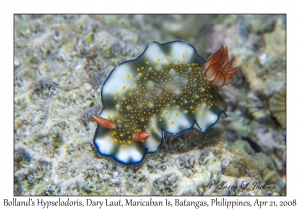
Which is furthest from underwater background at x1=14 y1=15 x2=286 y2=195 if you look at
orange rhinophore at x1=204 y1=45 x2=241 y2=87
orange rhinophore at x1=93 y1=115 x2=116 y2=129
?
orange rhinophore at x1=204 y1=45 x2=241 y2=87

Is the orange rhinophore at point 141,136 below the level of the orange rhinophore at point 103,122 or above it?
below

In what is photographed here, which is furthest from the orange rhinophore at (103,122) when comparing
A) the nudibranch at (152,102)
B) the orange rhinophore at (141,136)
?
the orange rhinophore at (141,136)

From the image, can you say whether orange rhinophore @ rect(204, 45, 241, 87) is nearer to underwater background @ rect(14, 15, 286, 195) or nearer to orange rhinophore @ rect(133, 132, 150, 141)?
underwater background @ rect(14, 15, 286, 195)

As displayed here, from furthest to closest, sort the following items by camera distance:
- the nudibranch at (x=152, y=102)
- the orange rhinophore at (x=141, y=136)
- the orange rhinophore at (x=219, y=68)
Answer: the orange rhinophore at (x=219, y=68) < the nudibranch at (x=152, y=102) < the orange rhinophore at (x=141, y=136)

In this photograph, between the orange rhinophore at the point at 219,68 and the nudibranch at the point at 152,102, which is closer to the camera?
the nudibranch at the point at 152,102

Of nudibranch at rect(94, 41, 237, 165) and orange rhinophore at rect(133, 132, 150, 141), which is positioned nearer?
orange rhinophore at rect(133, 132, 150, 141)

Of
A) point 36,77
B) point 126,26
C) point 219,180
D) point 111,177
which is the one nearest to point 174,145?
point 219,180

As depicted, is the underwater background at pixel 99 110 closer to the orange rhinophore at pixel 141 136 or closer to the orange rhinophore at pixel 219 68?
the orange rhinophore at pixel 141 136
